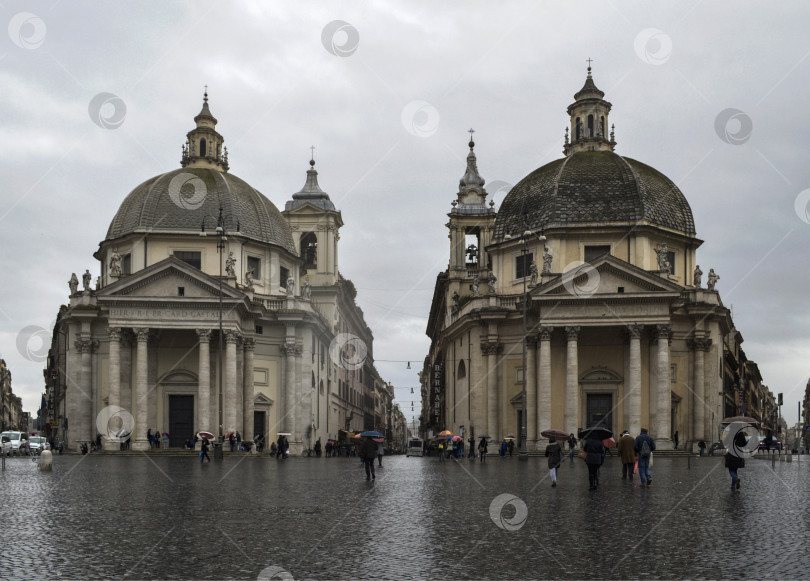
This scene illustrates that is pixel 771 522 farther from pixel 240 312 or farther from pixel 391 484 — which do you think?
pixel 240 312

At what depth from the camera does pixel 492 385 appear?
6159 centimetres

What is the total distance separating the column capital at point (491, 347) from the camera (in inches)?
2426

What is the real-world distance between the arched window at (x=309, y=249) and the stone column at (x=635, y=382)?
34497mm

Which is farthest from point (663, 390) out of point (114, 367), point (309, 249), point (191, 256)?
point (309, 249)

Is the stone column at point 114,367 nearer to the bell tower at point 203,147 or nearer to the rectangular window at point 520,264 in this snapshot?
the bell tower at point 203,147

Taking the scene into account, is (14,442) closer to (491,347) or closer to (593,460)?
(491,347)

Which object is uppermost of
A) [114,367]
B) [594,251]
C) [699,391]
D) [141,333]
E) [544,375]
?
[594,251]

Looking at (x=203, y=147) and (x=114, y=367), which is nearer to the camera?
(x=114, y=367)

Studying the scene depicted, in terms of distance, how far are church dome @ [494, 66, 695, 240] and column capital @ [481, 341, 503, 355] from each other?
25.3 feet

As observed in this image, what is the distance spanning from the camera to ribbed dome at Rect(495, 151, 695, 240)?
61125mm

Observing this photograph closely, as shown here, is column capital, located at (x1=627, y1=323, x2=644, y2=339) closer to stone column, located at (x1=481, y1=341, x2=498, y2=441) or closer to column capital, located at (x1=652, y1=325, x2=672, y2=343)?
column capital, located at (x1=652, y1=325, x2=672, y2=343)

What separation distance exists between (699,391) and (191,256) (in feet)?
109

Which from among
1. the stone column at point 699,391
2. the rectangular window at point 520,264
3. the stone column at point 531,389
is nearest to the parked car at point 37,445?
the stone column at point 531,389

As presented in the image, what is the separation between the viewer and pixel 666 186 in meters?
63.8
